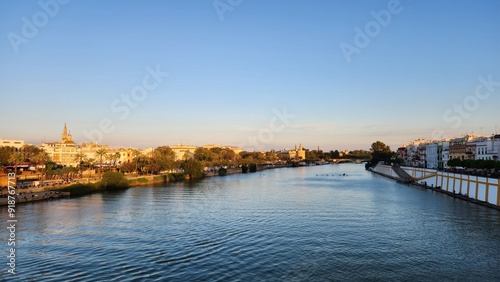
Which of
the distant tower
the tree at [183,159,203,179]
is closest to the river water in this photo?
the tree at [183,159,203,179]

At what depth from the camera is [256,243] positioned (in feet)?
79.3

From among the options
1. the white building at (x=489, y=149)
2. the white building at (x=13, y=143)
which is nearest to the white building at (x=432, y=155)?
the white building at (x=489, y=149)

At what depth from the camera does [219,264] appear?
20047mm

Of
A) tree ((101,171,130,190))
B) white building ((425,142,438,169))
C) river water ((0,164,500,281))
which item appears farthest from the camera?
white building ((425,142,438,169))

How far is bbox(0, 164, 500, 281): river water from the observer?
739 inches

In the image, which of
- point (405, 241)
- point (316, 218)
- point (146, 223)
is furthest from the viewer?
point (316, 218)

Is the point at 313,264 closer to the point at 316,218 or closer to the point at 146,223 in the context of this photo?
the point at 316,218

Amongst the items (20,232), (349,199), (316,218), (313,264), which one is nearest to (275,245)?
(313,264)

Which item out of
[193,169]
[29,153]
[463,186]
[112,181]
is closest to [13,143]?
[29,153]

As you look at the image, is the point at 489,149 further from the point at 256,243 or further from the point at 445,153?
the point at 256,243

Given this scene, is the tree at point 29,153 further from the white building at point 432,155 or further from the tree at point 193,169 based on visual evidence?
the white building at point 432,155

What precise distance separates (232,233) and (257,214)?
8536 mm

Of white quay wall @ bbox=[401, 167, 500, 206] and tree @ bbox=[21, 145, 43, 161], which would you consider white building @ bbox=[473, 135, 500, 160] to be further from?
tree @ bbox=[21, 145, 43, 161]

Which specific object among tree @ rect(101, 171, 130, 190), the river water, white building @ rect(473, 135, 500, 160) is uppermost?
white building @ rect(473, 135, 500, 160)
